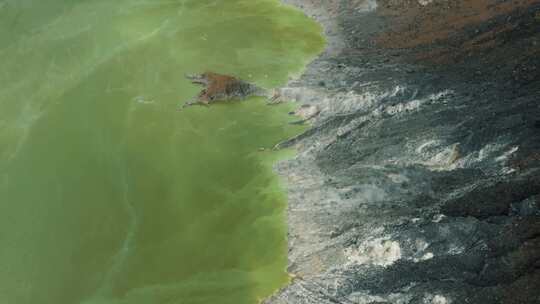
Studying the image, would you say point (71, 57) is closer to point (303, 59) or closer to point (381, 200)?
point (303, 59)

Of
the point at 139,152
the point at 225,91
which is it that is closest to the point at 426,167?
the point at 225,91

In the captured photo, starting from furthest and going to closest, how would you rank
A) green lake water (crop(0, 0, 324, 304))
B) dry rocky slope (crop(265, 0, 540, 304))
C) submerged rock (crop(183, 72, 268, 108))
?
submerged rock (crop(183, 72, 268, 108))
green lake water (crop(0, 0, 324, 304))
dry rocky slope (crop(265, 0, 540, 304))

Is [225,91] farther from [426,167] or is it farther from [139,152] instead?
[426,167]

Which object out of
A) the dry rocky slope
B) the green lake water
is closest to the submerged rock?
the green lake water

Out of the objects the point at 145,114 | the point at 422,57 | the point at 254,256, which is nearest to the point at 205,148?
the point at 145,114

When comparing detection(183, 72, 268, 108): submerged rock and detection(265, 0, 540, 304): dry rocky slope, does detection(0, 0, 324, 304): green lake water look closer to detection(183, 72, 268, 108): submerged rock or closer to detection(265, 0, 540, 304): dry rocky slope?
detection(183, 72, 268, 108): submerged rock

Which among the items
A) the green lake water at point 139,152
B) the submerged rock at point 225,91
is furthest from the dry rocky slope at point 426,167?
the submerged rock at point 225,91
